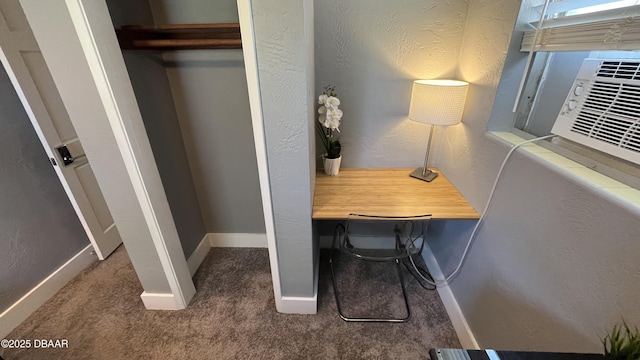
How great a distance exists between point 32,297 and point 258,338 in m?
1.50

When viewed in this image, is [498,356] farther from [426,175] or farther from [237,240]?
[237,240]

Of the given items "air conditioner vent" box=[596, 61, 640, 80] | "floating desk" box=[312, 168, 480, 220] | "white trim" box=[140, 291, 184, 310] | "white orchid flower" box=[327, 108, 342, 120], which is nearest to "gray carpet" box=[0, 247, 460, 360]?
"white trim" box=[140, 291, 184, 310]

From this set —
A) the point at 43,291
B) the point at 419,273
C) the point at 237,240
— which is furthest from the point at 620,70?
the point at 43,291

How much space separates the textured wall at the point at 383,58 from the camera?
56.0 inches

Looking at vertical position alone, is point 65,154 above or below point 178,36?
below

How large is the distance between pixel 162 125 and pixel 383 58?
142 cm

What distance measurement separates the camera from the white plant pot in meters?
1.70

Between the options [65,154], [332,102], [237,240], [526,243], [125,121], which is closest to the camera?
[526,243]

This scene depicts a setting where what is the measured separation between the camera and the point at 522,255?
3.24 ft

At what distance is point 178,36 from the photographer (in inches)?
54.1

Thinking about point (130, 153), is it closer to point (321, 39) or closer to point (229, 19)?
point (229, 19)

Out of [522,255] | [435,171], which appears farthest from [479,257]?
[435,171]

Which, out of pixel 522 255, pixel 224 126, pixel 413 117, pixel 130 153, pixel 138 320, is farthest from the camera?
pixel 224 126

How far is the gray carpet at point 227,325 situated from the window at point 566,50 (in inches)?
46.3
